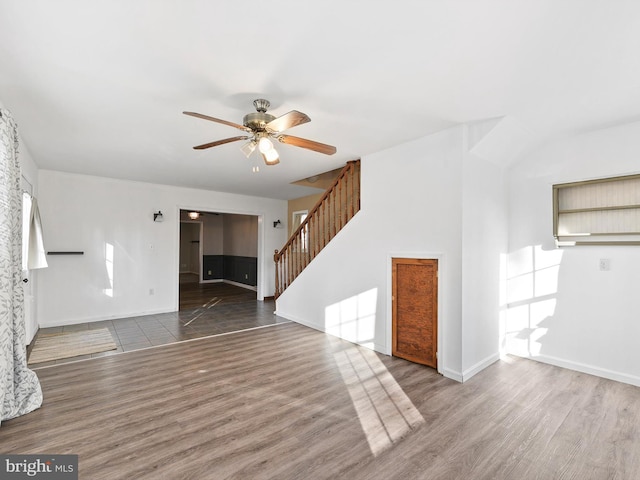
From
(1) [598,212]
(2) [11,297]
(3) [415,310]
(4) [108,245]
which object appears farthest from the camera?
(4) [108,245]

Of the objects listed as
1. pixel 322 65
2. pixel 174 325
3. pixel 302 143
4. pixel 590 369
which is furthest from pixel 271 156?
pixel 590 369

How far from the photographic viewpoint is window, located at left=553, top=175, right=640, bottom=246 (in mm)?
3080

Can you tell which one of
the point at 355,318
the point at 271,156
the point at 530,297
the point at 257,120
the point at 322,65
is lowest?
the point at 355,318

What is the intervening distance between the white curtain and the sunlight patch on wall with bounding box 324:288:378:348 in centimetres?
330

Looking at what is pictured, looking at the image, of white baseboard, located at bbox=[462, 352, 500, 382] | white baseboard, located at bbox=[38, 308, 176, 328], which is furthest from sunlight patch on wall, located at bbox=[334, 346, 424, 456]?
white baseboard, located at bbox=[38, 308, 176, 328]

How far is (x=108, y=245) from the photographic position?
562 centimetres

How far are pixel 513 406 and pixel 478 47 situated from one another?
2.81 m

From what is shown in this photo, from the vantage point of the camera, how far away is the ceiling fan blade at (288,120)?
2.22 metres

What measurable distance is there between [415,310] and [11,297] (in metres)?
3.79

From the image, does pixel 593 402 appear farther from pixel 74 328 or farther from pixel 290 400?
pixel 74 328

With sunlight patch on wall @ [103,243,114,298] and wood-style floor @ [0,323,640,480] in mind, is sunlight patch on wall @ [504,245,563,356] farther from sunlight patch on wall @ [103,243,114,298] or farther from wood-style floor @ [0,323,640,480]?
sunlight patch on wall @ [103,243,114,298]

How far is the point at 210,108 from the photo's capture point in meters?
2.79

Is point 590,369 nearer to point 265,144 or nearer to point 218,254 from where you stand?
point 265,144

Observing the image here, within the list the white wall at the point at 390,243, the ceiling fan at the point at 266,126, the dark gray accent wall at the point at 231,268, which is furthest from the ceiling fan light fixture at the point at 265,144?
the dark gray accent wall at the point at 231,268
